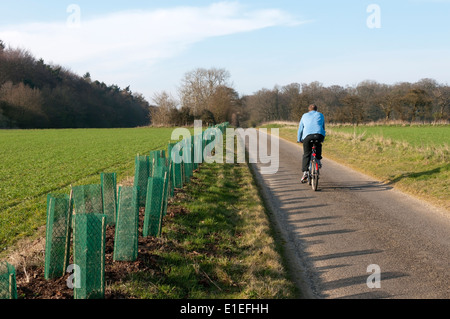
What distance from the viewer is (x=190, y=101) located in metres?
78.8

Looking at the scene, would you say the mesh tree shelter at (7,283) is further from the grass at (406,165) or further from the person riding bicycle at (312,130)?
the person riding bicycle at (312,130)

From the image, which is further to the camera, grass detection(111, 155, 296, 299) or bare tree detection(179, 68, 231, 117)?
bare tree detection(179, 68, 231, 117)

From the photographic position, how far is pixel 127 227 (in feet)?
16.0

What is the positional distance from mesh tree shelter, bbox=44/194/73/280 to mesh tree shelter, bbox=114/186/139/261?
2.05 ft

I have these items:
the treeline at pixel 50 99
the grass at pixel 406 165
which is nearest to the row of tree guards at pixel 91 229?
the grass at pixel 406 165

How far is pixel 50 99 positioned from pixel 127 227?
8534 cm

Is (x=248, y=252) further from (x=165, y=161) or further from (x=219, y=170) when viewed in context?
(x=219, y=170)

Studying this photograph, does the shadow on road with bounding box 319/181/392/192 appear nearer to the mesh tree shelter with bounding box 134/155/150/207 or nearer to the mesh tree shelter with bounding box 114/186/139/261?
the mesh tree shelter with bounding box 134/155/150/207

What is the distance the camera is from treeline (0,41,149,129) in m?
72.8

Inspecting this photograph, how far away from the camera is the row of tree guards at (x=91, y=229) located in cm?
379

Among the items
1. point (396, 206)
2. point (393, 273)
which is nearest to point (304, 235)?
point (393, 273)

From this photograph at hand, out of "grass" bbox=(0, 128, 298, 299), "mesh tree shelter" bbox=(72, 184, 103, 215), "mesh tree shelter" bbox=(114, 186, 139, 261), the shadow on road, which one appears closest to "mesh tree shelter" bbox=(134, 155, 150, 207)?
"grass" bbox=(0, 128, 298, 299)

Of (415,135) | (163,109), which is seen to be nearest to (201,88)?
(163,109)

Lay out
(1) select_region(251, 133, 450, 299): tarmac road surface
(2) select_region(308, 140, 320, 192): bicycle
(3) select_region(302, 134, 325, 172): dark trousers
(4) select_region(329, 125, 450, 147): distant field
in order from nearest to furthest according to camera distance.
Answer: (1) select_region(251, 133, 450, 299): tarmac road surface, (2) select_region(308, 140, 320, 192): bicycle, (3) select_region(302, 134, 325, 172): dark trousers, (4) select_region(329, 125, 450, 147): distant field
